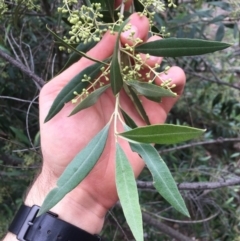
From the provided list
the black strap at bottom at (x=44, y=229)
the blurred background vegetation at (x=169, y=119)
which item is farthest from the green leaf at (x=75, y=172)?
the blurred background vegetation at (x=169, y=119)

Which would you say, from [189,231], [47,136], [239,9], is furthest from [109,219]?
[239,9]

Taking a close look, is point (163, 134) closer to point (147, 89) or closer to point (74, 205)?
point (147, 89)

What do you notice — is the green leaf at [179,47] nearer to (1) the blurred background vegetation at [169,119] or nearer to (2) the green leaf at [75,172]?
(2) the green leaf at [75,172]

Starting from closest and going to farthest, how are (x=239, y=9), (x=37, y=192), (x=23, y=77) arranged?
(x=37, y=192) → (x=239, y=9) → (x=23, y=77)

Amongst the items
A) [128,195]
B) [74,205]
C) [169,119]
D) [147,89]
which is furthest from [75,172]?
[169,119]

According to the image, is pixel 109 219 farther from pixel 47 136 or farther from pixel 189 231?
pixel 47 136

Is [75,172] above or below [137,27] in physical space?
below

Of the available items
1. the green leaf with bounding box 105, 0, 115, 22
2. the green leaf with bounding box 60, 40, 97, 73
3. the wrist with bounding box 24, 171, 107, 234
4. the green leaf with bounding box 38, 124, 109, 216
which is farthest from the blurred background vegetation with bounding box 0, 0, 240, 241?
the green leaf with bounding box 38, 124, 109, 216
